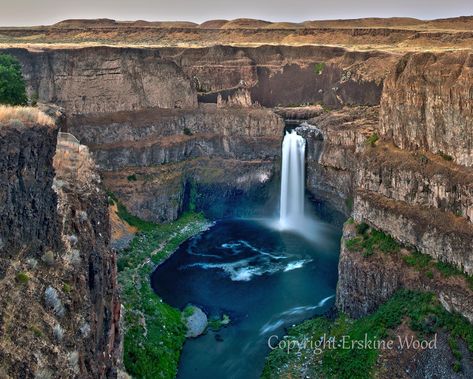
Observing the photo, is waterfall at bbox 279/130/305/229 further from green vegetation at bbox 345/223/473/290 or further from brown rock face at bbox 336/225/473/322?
brown rock face at bbox 336/225/473/322

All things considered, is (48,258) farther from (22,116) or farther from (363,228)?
(363,228)

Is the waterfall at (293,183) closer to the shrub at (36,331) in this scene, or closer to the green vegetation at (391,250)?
the green vegetation at (391,250)

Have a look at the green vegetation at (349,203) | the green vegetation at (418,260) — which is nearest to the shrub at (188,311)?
the green vegetation at (418,260)

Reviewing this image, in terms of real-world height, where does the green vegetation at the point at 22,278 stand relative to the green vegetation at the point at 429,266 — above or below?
above

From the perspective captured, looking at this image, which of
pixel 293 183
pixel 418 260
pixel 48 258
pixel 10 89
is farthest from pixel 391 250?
pixel 10 89

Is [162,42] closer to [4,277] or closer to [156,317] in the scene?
[156,317]

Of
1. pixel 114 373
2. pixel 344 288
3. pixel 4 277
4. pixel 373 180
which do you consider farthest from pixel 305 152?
pixel 4 277
